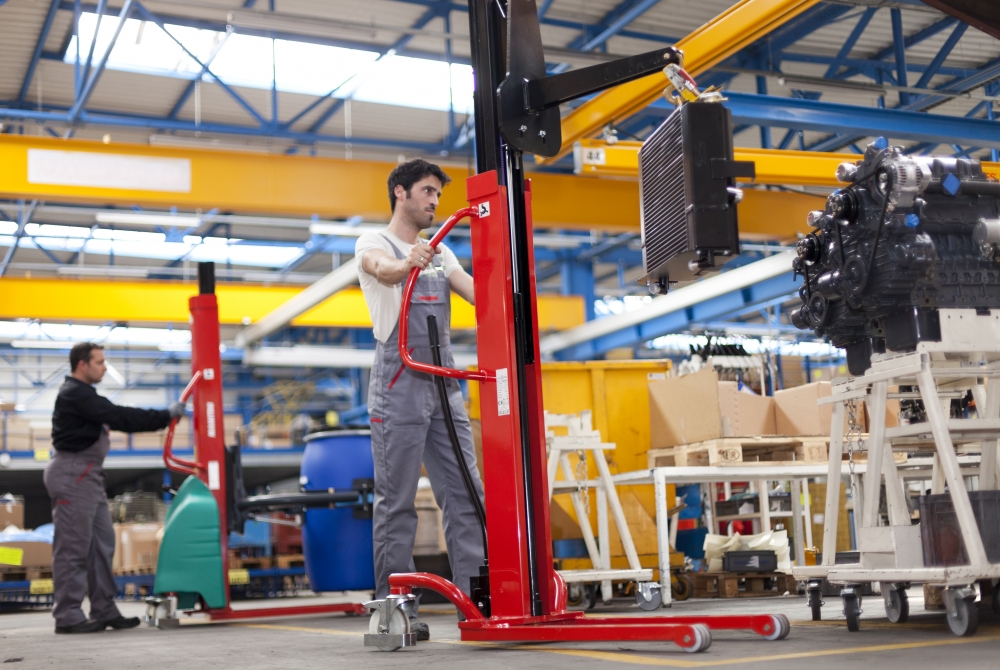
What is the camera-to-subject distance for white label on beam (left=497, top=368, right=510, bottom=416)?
3.41 metres

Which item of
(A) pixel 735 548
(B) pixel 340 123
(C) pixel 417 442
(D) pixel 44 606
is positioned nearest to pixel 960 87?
(A) pixel 735 548

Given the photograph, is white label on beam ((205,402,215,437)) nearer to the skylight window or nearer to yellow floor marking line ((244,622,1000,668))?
yellow floor marking line ((244,622,1000,668))

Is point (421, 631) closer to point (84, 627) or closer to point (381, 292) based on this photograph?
point (381, 292)

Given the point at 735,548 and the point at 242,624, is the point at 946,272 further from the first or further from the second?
the point at 242,624

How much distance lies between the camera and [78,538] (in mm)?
5871

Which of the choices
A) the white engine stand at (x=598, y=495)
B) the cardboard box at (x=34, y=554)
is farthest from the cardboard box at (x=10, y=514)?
the white engine stand at (x=598, y=495)

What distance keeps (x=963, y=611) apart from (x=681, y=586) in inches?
132

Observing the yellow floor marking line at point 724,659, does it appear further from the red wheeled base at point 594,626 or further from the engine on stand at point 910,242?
the engine on stand at point 910,242

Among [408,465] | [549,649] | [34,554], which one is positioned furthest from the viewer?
[34,554]

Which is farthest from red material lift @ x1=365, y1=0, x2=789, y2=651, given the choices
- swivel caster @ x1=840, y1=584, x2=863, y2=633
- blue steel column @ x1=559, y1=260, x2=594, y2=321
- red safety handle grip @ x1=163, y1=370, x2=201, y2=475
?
blue steel column @ x1=559, y1=260, x2=594, y2=321

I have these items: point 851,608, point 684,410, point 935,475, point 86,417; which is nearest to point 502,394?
point 851,608

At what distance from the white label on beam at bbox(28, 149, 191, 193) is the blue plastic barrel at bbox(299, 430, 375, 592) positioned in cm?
429

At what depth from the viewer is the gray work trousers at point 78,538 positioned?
19.1ft

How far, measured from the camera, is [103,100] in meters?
13.0
